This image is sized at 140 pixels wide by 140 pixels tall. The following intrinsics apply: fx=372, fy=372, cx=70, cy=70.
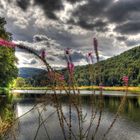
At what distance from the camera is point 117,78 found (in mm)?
175625

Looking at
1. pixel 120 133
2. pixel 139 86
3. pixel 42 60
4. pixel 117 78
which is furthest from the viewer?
pixel 117 78

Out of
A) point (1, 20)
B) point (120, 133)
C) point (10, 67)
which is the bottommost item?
point (120, 133)

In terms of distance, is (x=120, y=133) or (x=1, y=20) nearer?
(x=120, y=133)

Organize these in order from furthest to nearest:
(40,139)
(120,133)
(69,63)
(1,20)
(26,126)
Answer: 1. (1,20)
2. (26,126)
3. (120,133)
4. (40,139)
5. (69,63)

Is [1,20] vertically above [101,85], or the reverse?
[1,20]

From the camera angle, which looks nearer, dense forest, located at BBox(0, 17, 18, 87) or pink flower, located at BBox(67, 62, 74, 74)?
pink flower, located at BBox(67, 62, 74, 74)

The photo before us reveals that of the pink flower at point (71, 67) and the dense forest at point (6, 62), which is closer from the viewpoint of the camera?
the pink flower at point (71, 67)

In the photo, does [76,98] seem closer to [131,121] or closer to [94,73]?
[94,73]

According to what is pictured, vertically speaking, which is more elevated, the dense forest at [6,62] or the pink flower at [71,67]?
the dense forest at [6,62]

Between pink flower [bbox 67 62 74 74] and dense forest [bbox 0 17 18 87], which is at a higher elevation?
dense forest [bbox 0 17 18 87]

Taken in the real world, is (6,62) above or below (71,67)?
above

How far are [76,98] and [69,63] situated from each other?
31 centimetres

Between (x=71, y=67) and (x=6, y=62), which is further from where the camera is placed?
(x=6, y=62)

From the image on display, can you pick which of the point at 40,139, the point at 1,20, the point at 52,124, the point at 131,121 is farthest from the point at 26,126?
the point at 1,20
